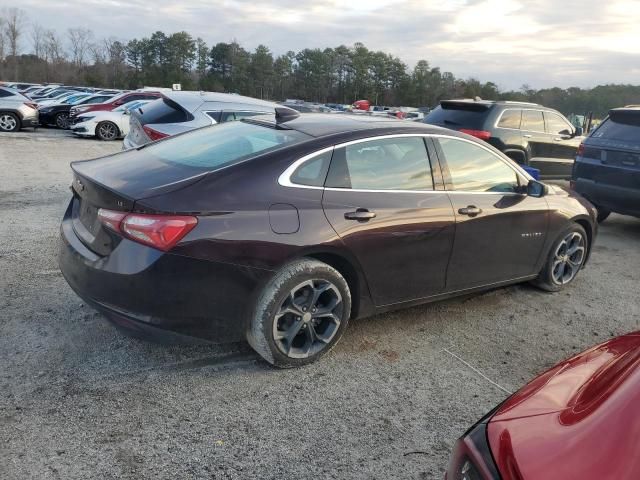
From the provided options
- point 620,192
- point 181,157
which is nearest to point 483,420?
point 181,157

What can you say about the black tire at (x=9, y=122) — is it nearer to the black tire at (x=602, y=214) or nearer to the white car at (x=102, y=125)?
the white car at (x=102, y=125)

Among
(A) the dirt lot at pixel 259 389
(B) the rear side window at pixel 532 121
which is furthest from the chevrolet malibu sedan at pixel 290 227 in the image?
(B) the rear side window at pixel 532 121

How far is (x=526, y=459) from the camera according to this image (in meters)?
1.46

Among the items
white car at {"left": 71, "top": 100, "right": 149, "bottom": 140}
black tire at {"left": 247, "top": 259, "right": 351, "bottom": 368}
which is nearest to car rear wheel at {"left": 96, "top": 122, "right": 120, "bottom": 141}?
white car at {"left": 71, "top": 100, "right": 149, "bottom": 140}

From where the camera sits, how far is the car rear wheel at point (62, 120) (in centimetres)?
2088

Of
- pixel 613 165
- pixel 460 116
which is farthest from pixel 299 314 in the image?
pixel 460 116

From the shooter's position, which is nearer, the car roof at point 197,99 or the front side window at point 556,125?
the car roof at point 197,99

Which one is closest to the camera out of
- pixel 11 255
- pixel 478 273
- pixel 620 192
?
pixel 478 273

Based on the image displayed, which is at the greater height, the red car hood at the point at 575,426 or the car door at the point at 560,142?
the car door at the point at 560,142

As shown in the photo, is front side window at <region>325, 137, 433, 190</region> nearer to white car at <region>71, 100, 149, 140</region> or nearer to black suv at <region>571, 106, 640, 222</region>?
black suv at <region>571, 106, 640, 222</region>

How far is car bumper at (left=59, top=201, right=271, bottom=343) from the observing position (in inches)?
118

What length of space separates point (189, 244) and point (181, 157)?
914 mm

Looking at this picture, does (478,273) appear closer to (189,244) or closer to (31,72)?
(189,244)

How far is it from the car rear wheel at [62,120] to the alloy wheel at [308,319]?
20.4 m
